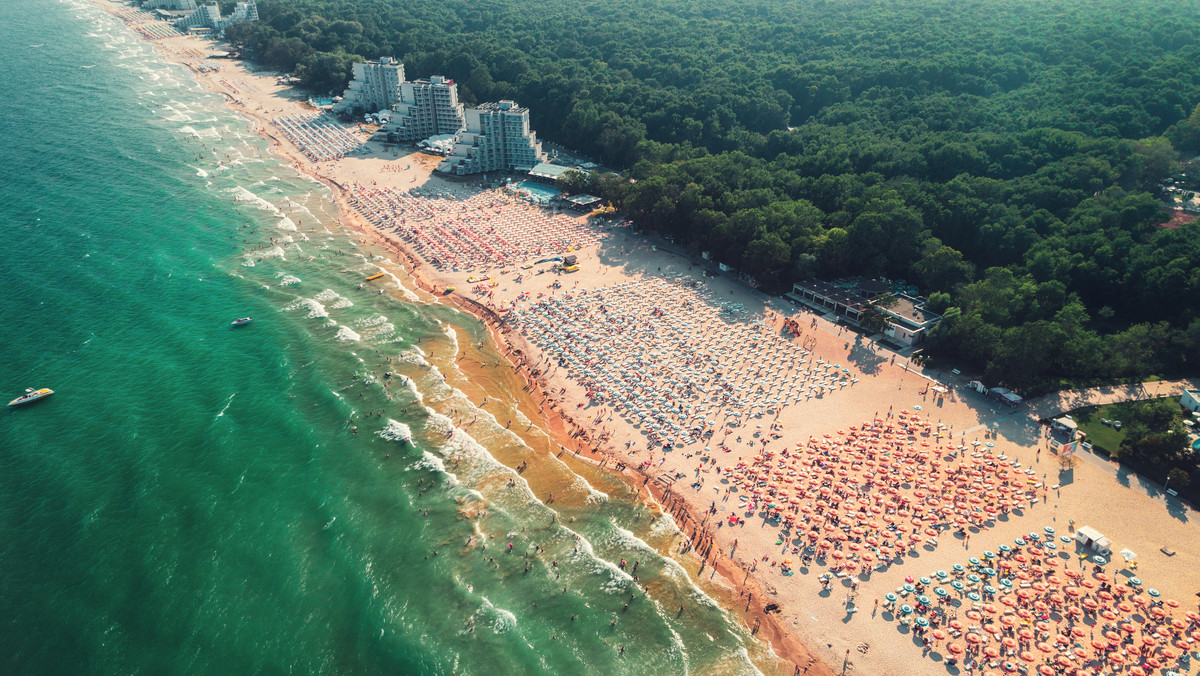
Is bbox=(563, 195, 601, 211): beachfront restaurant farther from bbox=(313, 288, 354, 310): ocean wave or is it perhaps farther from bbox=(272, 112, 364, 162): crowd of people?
bbox=(272, 112, 364, 162): crowd of people

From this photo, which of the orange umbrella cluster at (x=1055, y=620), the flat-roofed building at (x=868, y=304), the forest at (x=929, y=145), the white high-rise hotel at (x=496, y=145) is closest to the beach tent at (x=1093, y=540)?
the orange umbrella cluster at (x=1055, y=620)

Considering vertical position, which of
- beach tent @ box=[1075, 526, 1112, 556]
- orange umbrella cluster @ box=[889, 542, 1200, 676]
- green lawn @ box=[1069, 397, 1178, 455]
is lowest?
orange umbrella cluster @ box=[889, 542, 1200, 676]

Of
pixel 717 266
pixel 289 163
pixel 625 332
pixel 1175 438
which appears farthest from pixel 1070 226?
pixel 289 163

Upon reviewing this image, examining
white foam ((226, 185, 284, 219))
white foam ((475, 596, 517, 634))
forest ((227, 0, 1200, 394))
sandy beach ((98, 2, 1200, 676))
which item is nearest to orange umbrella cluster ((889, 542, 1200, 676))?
sandy beach ((98, 2, 1200, 676))

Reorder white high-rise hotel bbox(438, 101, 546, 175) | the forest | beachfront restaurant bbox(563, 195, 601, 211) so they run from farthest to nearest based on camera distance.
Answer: white high-rise hotel bbox(438, 101, 546, 175)
beachfront restaurant bbox(563, 195, 601, 211)
the forest

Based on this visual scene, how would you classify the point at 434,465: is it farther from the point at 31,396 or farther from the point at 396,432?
the point at 31,396

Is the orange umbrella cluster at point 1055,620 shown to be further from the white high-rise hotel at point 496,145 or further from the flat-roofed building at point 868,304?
the white high-rise hotel at point 496,145
